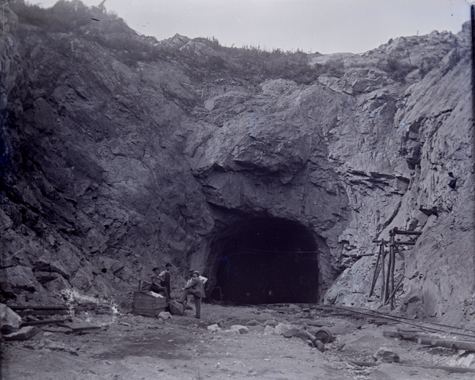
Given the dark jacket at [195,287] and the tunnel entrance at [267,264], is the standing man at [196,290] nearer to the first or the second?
the dark jacket at [195,287]

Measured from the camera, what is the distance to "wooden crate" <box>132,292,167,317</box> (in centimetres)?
987

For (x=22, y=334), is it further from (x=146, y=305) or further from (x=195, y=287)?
(x=195, y=287)

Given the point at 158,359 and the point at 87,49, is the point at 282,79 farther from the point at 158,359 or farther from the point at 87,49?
the point at 158,359

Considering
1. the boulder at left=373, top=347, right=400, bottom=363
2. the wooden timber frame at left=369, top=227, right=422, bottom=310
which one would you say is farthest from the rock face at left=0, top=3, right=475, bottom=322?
the boulder at left=373, top=347, right=400, bottom=363

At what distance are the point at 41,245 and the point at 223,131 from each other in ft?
33.8

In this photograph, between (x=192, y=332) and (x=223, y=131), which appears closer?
(x=192, y=332)

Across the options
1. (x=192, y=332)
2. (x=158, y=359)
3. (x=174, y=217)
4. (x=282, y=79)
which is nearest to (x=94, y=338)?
(x=158, y=359)

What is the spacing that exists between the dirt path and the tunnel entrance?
36.6 ft

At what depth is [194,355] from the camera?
6281 millimetres

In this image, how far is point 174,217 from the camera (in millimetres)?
17516

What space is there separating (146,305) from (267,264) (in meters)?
14.0

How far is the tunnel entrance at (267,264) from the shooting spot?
20.6 meters

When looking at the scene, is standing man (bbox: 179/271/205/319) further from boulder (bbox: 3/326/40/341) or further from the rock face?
boulder (bbox: 3/326/40/341)

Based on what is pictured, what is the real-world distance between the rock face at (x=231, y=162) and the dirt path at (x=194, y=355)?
116 inches
